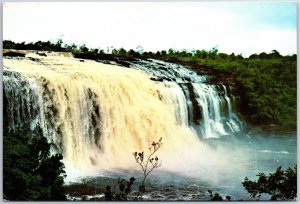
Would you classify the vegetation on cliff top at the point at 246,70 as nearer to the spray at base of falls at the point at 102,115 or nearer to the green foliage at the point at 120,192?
the spray at base of falls at the point at 102,115

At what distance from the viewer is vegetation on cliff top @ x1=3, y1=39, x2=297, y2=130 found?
12.4ft

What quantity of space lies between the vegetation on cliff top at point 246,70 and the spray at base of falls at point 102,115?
0.08 metres

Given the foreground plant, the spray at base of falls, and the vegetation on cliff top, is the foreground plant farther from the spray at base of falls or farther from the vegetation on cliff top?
the vegetation on cliff top

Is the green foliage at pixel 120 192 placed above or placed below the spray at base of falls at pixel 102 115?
below

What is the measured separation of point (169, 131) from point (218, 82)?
41 cm

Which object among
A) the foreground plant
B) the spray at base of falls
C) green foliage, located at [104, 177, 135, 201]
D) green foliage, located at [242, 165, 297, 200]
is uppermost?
the spray at base of falls

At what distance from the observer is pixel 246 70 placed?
3883mm

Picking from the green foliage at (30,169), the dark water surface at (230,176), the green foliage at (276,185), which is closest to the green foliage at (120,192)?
the dark water surface at (230,176)

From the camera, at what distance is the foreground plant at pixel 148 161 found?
3.79m

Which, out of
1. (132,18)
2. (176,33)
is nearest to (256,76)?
(176,33)

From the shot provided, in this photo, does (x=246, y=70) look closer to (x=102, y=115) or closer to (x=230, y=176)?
(x=230, y=176)

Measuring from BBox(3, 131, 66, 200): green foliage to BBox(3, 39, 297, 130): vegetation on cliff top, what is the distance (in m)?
0.54

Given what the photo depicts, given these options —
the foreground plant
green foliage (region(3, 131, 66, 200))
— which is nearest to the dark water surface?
the foreground plant

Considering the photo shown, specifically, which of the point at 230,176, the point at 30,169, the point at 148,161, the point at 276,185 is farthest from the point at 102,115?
the point at 276,185
